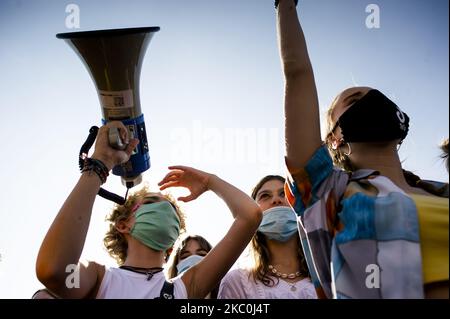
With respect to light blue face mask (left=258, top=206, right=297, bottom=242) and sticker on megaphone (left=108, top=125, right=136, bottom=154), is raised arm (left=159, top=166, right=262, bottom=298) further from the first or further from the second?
light blue face mask (left=258, top=206, right=297, bottom=242)

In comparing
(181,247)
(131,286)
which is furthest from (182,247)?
(131,286)

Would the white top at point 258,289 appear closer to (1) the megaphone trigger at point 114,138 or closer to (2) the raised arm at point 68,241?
(2) the raised arm at point 68,241

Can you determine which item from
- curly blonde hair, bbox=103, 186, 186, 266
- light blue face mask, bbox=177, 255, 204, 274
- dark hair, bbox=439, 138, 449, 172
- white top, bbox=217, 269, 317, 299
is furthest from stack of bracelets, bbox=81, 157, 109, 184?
dark hair, bbox=439, 138, 449, 172

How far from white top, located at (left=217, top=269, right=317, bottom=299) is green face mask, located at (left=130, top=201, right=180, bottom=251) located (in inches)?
18.9

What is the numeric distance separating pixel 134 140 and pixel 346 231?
167 centimetres

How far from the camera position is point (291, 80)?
8.36ft

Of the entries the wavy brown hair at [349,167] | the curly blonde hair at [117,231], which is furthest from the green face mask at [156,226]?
the wavy brown hair at [349,167]

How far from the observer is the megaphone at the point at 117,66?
3443mm

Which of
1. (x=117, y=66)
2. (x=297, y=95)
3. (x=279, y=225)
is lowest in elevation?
(x=279, y=225)

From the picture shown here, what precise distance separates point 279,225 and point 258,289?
0.59 meters

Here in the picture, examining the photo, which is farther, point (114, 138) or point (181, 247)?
point (181, 247)

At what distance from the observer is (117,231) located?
413 cm

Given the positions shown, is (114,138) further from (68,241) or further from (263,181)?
(263,181)
